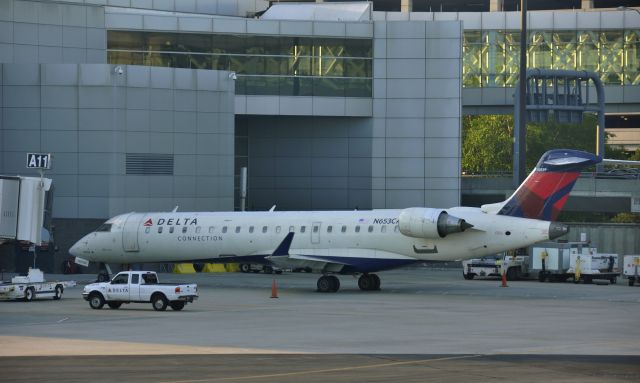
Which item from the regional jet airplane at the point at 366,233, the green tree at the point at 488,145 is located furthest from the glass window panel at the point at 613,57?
the regional jet airplane at the point at 366,233

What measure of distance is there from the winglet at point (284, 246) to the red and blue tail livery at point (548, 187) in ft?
27.2

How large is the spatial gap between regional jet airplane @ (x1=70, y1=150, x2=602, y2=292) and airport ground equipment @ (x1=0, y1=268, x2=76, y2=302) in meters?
7.85

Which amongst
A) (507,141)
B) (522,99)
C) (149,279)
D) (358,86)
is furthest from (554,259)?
(507,141)

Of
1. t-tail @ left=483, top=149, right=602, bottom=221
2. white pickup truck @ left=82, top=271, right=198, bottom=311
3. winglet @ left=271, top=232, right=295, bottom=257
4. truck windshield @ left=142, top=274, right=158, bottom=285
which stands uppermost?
t-tail @ left=483, top=149, right=602, bottom=221

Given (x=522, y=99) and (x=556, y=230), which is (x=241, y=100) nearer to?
(x=522, y=99)

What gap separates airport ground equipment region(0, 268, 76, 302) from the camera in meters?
42.7

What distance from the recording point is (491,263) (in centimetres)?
5847

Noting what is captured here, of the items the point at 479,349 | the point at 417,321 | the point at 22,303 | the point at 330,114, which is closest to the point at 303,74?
the point at 330,114

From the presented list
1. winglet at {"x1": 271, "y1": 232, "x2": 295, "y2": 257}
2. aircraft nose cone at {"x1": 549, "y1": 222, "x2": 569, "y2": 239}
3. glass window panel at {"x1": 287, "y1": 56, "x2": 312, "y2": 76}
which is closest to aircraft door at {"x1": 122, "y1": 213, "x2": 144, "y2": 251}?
winglet at {"x1": 271, "y1": 232, "x2": 295, "y2": 257}

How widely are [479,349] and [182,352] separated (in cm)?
664

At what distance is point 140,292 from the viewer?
38312 millimetres

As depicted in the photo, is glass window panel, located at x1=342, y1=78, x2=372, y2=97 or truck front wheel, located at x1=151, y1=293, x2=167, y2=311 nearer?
truck front wheel, located at x1=151, y1=293, x2=167, y2=311

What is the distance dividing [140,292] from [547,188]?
55.7 feet

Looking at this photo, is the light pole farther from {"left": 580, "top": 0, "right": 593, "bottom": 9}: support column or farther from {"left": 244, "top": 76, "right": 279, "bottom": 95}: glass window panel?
{"left": 580, "top": 0, "right": 593, "bottom": 9}: support column
